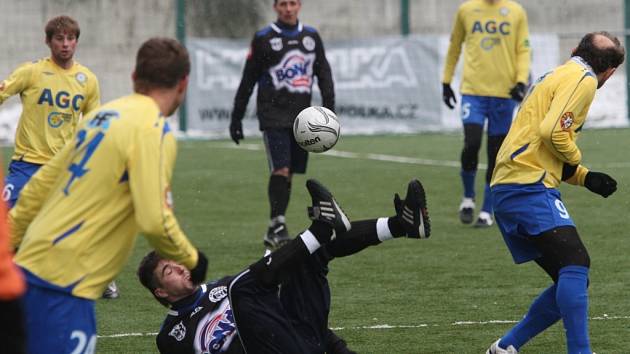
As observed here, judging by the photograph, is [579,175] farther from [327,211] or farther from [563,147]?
[327,211]

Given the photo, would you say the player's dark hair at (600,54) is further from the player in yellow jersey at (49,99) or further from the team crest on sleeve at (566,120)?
the player in yellow jersey at (49,99)

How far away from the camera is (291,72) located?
10.5m

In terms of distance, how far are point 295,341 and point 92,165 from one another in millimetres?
1740

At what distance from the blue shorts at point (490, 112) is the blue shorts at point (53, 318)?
7169 millimetres

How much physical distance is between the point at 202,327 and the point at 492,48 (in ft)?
21.4

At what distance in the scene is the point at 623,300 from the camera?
25.8 ft

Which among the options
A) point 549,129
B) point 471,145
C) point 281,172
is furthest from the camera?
point 471,145

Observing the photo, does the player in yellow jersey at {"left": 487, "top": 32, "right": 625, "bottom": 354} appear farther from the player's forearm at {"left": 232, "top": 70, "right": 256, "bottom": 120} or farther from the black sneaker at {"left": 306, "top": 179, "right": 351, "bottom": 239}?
the player's forearm at {"left": 232, "top": 70, "right": 256, "bottom": 120}

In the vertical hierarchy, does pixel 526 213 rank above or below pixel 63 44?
below

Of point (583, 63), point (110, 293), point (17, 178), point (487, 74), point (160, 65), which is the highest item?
point (160, 65)

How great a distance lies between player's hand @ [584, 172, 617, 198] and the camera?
648 centimetres

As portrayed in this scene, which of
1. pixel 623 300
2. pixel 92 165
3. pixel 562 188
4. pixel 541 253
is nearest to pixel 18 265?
pixel 92 165

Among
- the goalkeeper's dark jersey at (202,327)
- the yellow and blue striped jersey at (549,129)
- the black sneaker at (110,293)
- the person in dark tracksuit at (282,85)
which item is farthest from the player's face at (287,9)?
the goalkeeper's dark jersey at (202,327)

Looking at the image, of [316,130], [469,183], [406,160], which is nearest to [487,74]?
[469,183]
